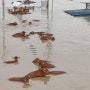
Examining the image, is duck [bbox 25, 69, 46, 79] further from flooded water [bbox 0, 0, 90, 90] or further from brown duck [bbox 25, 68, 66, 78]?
→ flooded water [bbox 0, 0, 90, 90]

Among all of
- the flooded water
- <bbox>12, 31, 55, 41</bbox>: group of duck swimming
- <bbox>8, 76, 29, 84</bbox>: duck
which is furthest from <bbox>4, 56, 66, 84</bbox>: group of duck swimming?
<bbox>12, 31, 55, 41</bbox>: group of duck swimming

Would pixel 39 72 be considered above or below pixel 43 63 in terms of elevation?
below

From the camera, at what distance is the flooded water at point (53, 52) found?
25.3ft

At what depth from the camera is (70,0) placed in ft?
102

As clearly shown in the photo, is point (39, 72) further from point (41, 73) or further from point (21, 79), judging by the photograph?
point (21, 79)

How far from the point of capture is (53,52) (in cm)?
1065

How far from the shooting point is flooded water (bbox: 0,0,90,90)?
25.3 feet

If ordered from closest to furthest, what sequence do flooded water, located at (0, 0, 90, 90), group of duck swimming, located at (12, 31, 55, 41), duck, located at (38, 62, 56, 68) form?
flooded water, located at (0, 0, 90, 90) < duck, located at (38, 62, 56, 68) < group of duck swimming, located at (12, 31, 55, 41)

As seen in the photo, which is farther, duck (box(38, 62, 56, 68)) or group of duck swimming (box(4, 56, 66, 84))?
duck (box(38, 62, 56, 68))

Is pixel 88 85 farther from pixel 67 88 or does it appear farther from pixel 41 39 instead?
pixel 41 39

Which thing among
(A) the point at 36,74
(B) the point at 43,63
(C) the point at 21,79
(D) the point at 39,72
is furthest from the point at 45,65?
(C) the point at 21,79

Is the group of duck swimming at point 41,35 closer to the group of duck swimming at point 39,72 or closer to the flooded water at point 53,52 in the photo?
the flooded water at point 53,52

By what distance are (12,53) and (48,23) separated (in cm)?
641

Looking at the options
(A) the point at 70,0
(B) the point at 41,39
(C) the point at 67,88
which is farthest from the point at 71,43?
(A) the point at 70,0
